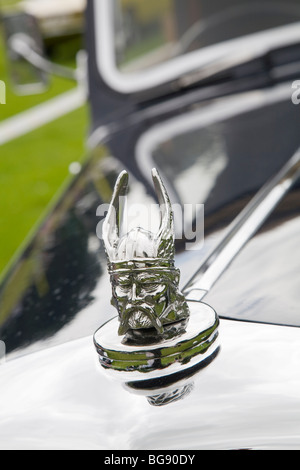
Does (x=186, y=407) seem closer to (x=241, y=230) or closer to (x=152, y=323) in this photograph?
(x=152, y=323)

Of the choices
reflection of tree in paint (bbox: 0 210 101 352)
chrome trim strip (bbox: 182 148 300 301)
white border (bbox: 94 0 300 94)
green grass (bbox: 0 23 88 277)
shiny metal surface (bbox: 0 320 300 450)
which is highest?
white border (bbox: 94 0 300 94)

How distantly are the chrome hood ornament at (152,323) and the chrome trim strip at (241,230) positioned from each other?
11cm

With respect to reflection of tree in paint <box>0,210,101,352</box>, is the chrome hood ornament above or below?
above

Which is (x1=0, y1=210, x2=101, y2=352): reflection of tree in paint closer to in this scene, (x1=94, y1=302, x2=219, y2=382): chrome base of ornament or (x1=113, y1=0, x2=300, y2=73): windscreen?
(x1=94, y1=302, x2=219, y2=382): chrome base of ornament

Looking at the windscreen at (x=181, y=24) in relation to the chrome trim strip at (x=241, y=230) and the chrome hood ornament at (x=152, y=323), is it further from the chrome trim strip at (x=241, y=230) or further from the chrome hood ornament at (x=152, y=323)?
the chrome hood ornament at (x=152, y=323)

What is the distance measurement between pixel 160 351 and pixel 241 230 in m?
0.40

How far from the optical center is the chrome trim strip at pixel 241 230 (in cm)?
137

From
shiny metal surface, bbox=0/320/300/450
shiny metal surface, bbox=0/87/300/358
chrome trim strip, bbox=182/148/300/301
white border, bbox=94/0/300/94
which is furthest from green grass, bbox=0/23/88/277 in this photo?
shiny metal surface, bbox=0/320/300/450

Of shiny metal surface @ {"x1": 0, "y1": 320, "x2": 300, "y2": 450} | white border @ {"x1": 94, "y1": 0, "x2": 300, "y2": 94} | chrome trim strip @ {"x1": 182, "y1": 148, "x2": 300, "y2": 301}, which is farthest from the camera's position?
white border @ {"x1": 94, "y1": 0, "x2": 300, "y2": 94}

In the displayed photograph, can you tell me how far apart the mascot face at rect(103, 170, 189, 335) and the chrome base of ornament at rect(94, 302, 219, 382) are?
2cm

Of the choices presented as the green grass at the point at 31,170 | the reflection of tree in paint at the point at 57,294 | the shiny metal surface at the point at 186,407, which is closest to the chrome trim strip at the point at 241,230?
the shiny metal surface at the point at 186,407

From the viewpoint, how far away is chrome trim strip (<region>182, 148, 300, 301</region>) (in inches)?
53.7
